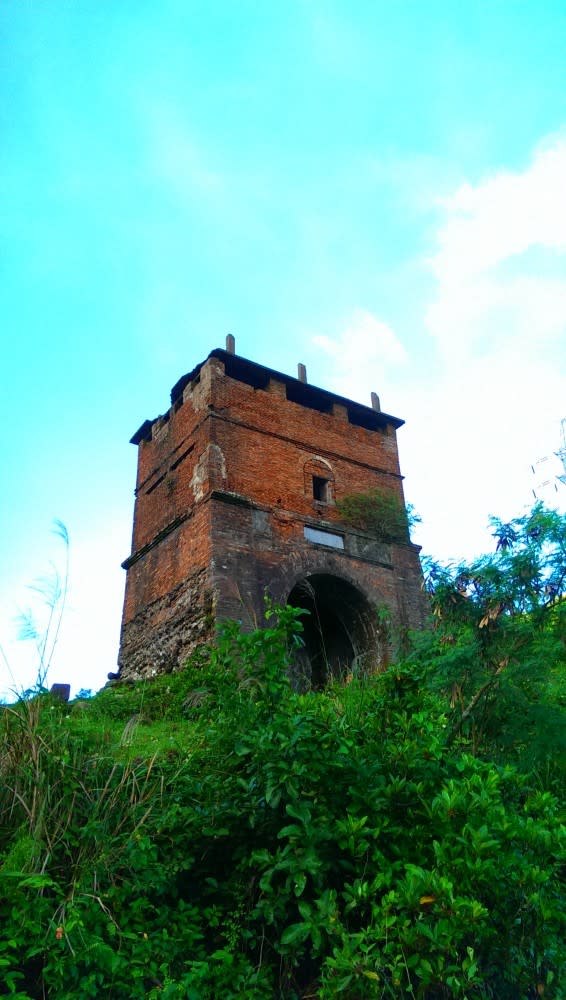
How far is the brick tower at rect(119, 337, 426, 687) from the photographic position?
39.7 feet

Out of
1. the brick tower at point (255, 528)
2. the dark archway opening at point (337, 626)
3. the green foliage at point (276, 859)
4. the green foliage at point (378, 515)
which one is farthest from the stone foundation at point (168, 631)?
the green foliage at point (276, 859)

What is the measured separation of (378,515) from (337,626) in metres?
2.49

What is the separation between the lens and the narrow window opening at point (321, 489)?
14.4m

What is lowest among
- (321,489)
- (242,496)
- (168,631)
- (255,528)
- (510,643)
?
(510,643)

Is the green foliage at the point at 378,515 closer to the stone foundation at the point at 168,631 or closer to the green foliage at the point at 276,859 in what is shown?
the stone foundation at the point at 168,631

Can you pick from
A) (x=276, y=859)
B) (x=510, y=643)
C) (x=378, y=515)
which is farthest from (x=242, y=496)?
(x=276, y=859)

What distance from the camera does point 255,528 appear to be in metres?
12.6

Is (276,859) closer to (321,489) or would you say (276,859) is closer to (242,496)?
(242,496)

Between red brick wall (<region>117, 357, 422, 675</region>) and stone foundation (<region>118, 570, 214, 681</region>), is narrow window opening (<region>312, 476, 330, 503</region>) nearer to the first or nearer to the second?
red brick wall (<region>117, 357, 422, 675</region>)

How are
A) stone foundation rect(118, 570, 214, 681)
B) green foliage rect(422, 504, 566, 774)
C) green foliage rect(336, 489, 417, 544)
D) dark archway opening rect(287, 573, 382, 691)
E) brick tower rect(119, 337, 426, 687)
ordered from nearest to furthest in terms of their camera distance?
1. green foliage rect(422, 504, 566, 774)
2. stone foundation rect(118, 570, 214, 681)
3. brick tower rect(119, 337, 426, 687)
4. dark archway opening rect(287, 573, 382, 691)
5. green foliage rect(336, 489, 417, 544)

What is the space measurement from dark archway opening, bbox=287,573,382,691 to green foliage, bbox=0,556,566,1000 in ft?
28.2

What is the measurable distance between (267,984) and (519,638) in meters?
4.24

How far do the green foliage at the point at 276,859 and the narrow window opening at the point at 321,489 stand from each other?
10066 millimetres

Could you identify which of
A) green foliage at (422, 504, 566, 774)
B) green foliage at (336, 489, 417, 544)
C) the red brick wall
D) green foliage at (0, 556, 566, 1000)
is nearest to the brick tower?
the red brick wall
